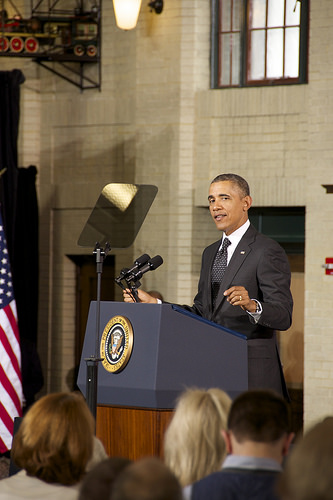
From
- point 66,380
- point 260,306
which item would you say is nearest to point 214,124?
point 66,380

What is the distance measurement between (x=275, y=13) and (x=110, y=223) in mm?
3115

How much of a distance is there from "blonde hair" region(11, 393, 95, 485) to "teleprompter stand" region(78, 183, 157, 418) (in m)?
1.43

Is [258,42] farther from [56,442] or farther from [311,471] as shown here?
[311,471]

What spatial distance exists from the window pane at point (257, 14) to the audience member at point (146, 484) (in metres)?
7.59

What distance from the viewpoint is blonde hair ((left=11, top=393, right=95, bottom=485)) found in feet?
8.70

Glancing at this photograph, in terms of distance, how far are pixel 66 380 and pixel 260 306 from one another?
19.2ft

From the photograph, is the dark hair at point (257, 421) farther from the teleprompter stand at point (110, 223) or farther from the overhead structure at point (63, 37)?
the overhead structure at point (63, 37)

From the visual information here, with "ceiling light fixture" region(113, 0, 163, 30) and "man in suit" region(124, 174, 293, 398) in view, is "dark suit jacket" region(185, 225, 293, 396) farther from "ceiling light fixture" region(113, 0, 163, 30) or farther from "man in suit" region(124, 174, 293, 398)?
"ceiling light fixture" region(113, 0, 163, 30)

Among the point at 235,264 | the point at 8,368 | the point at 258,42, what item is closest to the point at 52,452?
the point at 235,264

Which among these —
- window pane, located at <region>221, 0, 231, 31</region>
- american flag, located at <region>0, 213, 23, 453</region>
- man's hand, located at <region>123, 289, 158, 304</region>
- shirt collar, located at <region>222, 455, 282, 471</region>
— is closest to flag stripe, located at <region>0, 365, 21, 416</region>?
american flag, located at <region>0, 213, 23, 453</region>

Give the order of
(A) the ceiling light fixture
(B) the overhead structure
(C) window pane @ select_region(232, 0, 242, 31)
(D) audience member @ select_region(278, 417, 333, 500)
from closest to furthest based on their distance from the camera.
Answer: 1. (D) audience member @ select_region(278, 417, 333, 500)
2. (A) the ceiling light fixture
3. (C) window pane @ select_region(232, 0, 242, 31)
4. (B) the overhead structure

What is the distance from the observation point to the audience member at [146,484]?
6.04 ft

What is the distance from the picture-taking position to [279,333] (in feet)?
29.9

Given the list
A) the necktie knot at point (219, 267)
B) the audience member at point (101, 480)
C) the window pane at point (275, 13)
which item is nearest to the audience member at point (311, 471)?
the audience member at point (101, 480)
